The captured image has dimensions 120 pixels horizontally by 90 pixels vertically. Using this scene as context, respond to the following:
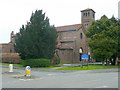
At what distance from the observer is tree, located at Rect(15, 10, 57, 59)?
107 ft

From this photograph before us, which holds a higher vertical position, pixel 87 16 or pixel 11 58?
pixel 87 16

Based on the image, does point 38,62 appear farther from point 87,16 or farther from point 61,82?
point 87,16

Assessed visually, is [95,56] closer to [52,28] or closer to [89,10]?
[52,28]

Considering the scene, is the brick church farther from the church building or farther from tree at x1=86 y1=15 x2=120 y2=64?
tree at x1=86 y1=15 x2=120 y2=64

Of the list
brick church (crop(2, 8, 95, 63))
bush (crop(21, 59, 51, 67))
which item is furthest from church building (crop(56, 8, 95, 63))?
bush (crop(21, 59, 51, 67))

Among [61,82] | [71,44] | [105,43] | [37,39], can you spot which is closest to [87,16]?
[71,44]

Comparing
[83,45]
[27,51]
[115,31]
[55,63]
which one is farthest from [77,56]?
[27,51]

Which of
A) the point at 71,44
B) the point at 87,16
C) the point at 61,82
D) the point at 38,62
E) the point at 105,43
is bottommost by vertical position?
the point at 61,82

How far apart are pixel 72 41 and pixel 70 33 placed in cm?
375

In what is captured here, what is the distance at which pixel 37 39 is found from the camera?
33.1 meters

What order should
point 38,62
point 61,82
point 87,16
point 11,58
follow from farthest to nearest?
point 87,16, point 11,58, point 38,62, point 61,82

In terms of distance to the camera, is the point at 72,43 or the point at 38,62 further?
the point at 72,43

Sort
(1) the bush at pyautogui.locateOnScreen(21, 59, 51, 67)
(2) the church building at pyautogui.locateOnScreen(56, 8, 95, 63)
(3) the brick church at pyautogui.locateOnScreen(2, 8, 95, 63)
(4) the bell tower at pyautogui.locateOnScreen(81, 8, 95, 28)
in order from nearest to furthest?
(1) the bush at pyautogui.locateOnScreen(21, 59, 51, 67)
(2) the church building at pyautogui.locateOnScreen(56, 8, 95, 63)
(3) the brick church at pyautogui.locateOnScreen(2, 8, 95, 63)
(4) the bell tower at pyautogui.locateOnScreen(81, 8, 95, 28)

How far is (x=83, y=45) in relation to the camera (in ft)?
189
